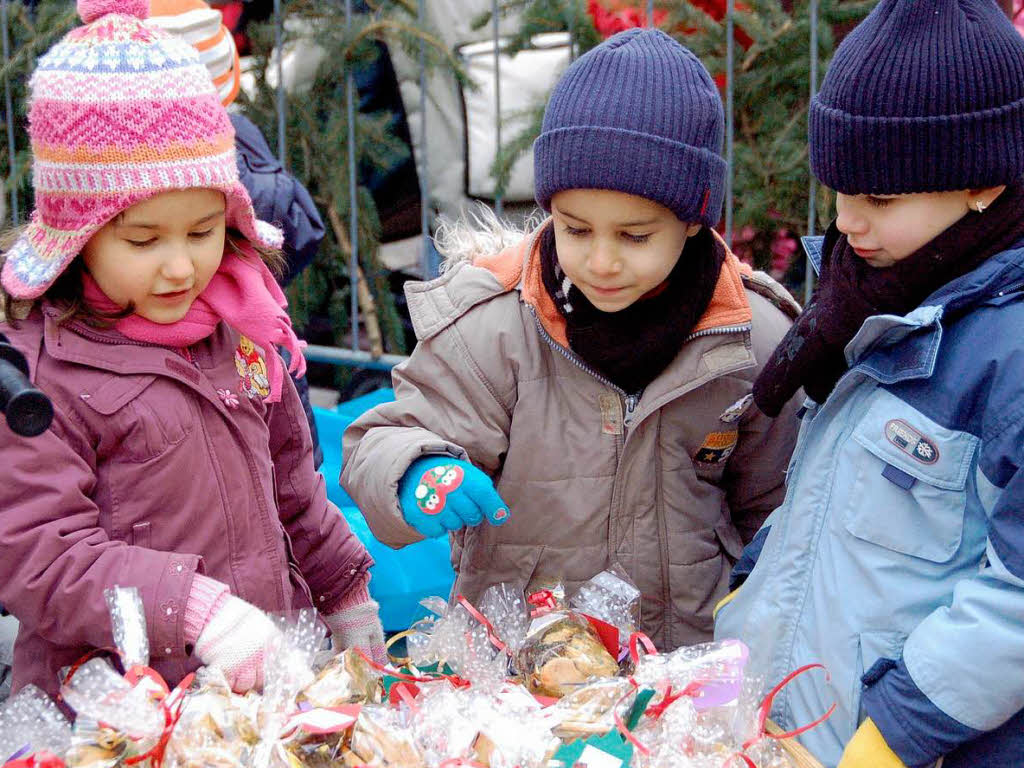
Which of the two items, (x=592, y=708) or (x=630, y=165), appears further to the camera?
(x=630, y=165)

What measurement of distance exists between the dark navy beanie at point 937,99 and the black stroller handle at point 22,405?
3.58 ft

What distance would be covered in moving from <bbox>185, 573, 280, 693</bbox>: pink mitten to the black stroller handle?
0.43m

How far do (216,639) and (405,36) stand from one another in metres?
2.81

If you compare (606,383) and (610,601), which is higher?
(606,383)

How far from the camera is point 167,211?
5.29 ft

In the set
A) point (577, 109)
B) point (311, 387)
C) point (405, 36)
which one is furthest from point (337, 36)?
point (577, 109)

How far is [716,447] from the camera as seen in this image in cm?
200

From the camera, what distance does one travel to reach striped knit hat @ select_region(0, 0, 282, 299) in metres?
1.57

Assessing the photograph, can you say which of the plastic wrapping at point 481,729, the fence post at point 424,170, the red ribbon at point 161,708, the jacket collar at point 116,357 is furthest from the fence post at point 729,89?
the red ribbon at point 161,708

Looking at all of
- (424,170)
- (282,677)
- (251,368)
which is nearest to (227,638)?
(282,677)

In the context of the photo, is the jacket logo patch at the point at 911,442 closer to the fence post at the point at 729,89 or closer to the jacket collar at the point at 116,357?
the jacket collar at the point at 116,357

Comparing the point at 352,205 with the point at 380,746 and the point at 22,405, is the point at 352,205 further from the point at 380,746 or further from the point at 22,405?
the point at 22,405

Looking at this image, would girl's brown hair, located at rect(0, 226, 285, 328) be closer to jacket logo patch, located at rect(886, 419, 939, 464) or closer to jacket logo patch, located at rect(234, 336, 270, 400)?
jacket logo patch, located at rect(234, 336, 270, 400)

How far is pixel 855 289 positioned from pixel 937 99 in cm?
28
